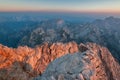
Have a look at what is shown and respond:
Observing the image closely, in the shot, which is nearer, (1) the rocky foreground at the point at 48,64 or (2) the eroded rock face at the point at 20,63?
(1) the rocky foreground at the point at 48,64

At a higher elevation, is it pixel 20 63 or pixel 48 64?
pixel 48 64

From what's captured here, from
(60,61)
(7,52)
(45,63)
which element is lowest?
(45,63)

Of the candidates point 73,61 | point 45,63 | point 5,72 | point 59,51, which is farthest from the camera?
point 59,51

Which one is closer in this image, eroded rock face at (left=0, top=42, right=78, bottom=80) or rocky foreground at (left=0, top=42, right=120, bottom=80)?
rocky foreground at (left=0, top=42, right=120, bottom=80)

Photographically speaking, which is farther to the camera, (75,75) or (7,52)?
(7,52)

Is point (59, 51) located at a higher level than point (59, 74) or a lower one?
lower

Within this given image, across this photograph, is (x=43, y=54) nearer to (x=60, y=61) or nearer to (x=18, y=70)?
(x=18, y=70)

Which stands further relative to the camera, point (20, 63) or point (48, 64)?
point (20, 63)

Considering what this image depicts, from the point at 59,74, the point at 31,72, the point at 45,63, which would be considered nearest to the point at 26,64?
the point at 31,72
